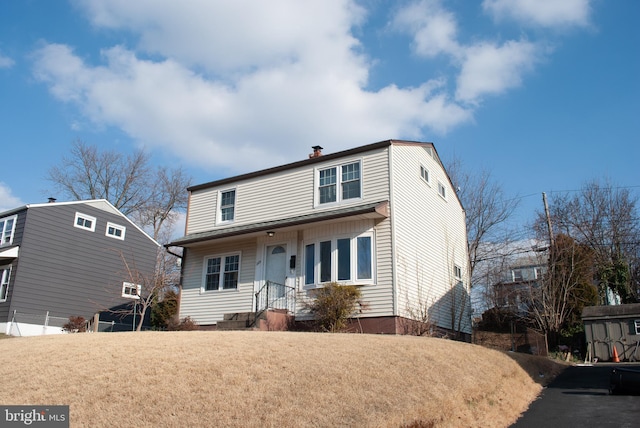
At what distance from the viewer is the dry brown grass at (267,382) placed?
22.6 feet

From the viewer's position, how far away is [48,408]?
7.46 m

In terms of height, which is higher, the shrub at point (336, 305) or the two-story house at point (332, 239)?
the two-story house at point (332, 239)

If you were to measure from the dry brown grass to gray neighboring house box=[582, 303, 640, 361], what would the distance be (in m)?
11.9

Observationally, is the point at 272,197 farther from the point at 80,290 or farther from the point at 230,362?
the point at 80,290

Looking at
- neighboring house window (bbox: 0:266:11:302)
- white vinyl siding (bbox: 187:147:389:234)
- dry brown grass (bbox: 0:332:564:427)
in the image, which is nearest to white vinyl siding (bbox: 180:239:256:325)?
white vinyl siding (bbox: 187:147:389:234)

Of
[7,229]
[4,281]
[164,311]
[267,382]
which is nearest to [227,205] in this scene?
[164,311]

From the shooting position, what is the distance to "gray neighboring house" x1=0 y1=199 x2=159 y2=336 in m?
23.7

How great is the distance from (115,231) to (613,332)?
24.8 m

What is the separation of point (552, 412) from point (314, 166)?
11403 millimetres

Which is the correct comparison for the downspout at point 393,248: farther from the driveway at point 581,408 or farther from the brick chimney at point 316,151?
the driveway at point 581,408

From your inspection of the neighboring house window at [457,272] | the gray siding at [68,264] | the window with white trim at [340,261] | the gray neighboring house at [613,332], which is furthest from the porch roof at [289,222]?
the gray neighboring house at [613,332]

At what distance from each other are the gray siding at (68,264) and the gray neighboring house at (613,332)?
2215 centimetres

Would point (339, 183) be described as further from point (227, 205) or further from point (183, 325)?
point (183, 325)

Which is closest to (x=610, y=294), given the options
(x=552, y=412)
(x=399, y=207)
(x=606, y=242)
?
(x=606, y=242)
